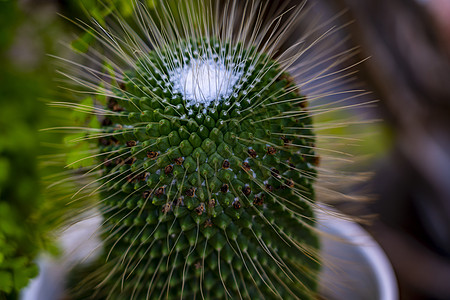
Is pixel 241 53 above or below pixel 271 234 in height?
above

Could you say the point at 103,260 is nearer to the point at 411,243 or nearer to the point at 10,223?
the point at 10,223

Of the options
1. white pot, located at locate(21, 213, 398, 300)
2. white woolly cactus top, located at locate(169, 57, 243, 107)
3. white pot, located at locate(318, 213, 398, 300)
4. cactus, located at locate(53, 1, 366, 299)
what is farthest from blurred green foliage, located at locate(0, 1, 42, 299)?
white pot, located at locate(318, 213, 398, 300)

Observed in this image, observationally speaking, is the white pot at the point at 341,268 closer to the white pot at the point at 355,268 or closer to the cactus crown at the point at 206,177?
the white pot at the point at 355,268

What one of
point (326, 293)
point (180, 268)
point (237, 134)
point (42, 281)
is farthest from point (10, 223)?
point (326, 293)

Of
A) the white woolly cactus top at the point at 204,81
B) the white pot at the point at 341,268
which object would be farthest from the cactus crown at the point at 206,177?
the white pot at the point at 341,268

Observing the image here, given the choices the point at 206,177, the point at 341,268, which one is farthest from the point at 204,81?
the point at 341,268

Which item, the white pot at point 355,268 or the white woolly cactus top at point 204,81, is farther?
the white pot at point 355,268

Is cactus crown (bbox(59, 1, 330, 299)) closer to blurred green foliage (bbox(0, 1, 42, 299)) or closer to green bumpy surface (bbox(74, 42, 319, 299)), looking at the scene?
green bumpy surface (bbox(74, 42, 319, 299))
